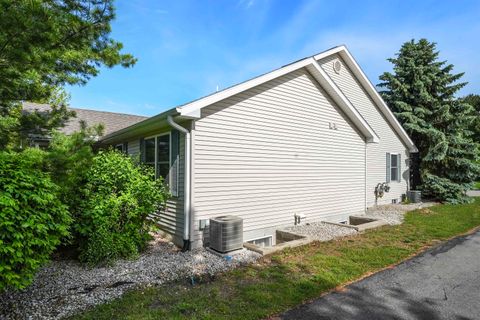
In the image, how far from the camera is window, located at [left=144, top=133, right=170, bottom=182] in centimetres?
714

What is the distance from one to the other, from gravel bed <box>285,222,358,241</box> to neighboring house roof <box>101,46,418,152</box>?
386 centimetres

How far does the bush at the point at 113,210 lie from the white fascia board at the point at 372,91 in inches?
347

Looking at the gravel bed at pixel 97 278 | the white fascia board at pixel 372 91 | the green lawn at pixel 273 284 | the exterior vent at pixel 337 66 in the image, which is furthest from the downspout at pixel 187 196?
the exterior vent at pixel 337 66

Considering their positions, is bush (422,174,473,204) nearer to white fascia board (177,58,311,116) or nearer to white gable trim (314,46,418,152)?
white gable trim (314,46,418,152)

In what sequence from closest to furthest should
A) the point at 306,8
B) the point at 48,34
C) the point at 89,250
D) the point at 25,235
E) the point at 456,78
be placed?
the point at 25,235 < the point at 48,34 < the point at 89,250 < the point at 306,8 < the point at 456,78

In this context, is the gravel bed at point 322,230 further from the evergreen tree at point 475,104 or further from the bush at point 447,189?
the evergreen tree at point 475,104

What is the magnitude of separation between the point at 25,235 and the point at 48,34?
3.36 meters

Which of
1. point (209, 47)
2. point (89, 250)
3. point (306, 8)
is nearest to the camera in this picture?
point (89, 250)

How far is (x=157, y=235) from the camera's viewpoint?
738cm

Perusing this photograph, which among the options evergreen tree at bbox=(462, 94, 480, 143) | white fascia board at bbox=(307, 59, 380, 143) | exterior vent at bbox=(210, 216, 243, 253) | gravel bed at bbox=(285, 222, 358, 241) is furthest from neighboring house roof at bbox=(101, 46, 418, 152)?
evergreen tree at bbox=(462, 94, 480, 143)

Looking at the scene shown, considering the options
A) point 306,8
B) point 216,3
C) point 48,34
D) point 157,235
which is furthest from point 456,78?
point 48,34

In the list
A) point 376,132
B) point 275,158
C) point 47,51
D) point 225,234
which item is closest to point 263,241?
point 225,234

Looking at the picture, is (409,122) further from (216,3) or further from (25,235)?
(25,235)

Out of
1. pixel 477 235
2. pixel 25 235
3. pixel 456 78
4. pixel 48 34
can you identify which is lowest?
pixel 477 235
